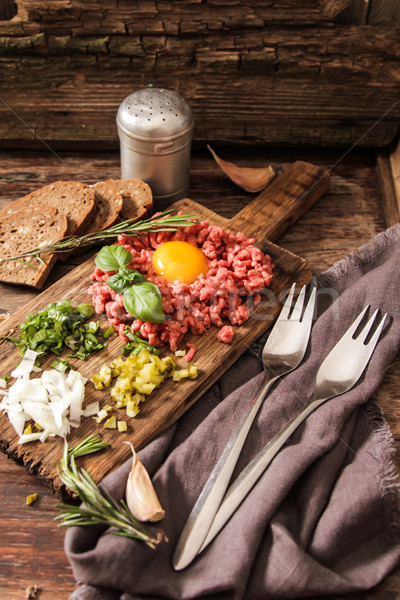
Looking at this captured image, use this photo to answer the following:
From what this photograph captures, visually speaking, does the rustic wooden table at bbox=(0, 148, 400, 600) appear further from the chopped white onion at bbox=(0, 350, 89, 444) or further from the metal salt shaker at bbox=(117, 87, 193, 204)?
the metal salt shaker at bbox=(117, 87, 193, 204)

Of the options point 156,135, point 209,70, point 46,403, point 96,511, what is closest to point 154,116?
point 156,135

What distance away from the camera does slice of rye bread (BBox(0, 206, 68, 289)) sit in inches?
119

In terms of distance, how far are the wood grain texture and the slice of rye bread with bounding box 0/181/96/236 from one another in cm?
83

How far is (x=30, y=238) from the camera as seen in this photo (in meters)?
3.18

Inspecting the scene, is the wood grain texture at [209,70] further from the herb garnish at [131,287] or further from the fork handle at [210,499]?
the fork handle at [210,499]

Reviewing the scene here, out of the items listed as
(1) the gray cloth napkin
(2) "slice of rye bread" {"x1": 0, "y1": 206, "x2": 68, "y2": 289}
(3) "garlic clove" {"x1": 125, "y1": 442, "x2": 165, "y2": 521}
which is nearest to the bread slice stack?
(2) "slice of rye bread" {"x1": 0, "y1": 206, "x2": 68, "y2": 289}

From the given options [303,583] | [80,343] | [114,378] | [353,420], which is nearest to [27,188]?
[80,343]

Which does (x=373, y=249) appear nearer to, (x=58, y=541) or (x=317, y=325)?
(x=317, y=325)

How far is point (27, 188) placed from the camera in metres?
3.72

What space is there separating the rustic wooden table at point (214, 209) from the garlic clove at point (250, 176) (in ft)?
0.35

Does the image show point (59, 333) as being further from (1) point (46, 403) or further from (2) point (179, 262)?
(2) point (179, 262)

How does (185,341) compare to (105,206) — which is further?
(105,206)

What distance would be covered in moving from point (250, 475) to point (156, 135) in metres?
1.93

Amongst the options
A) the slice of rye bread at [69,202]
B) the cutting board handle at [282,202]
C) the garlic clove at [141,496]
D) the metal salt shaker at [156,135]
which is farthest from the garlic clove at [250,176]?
the garlic clove at [141,496]
